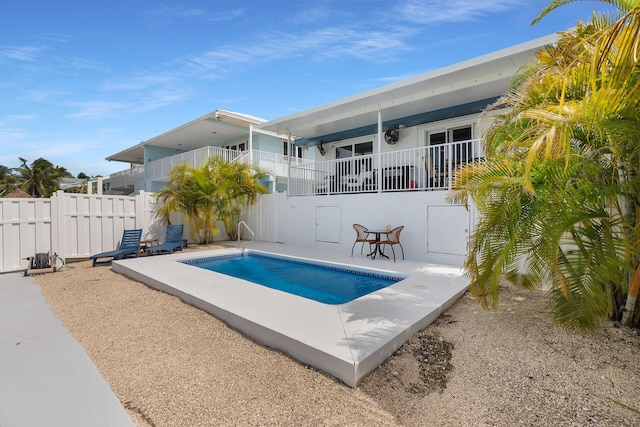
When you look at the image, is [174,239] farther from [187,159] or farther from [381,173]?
[187,159]

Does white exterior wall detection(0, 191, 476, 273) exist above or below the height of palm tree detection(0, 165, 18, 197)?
below

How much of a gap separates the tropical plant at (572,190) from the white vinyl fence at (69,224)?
10.4 meters

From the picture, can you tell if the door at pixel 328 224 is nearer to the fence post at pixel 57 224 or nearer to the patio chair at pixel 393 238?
the patio chair at pixel 393 238

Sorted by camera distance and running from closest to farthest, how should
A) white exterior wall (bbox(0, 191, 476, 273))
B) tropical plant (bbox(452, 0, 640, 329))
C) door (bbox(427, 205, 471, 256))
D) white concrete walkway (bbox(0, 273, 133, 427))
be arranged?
white concrete walkway (bbox(0, 273, 133, 427)), tropical plant (bbox(452, 0, 640, 329)), door (bbox(427, 205, 471, 256)), white exterior wall (bbox(0, 191, 476, 273))

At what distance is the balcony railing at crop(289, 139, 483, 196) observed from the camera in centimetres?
927

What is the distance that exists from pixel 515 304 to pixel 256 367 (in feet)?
13.5

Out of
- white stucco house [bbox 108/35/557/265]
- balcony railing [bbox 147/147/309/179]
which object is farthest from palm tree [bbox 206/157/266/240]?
balcony railing [bbox 147/147/309/179]

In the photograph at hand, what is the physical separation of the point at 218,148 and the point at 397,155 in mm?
8908

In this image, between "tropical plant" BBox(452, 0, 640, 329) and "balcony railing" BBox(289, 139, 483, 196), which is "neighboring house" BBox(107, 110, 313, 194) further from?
"tropical plant" BBox(452, 0, 640, 329)

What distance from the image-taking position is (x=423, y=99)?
945cm

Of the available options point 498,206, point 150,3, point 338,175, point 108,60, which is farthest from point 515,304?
point 108,60

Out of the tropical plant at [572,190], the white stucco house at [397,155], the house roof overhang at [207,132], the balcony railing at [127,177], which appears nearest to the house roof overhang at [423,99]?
the white stucco house at [397,155]

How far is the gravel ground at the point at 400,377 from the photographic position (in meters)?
2.30

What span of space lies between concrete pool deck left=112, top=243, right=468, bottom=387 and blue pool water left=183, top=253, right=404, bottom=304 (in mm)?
824
